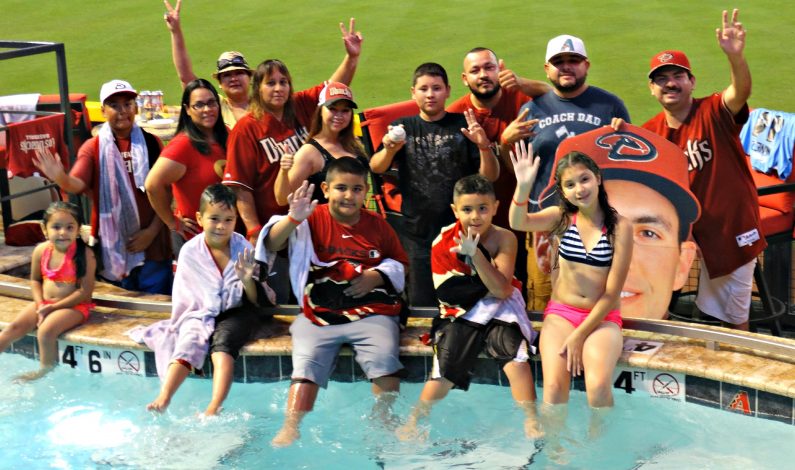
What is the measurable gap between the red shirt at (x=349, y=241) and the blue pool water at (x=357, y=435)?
2.54 feet

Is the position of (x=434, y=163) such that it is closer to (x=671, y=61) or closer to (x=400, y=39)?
(x=671, y=61)

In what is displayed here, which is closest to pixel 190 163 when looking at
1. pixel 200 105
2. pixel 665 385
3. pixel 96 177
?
pixel 200 105

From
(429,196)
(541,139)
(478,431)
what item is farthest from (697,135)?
(478,431)

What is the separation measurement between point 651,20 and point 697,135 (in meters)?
13.7

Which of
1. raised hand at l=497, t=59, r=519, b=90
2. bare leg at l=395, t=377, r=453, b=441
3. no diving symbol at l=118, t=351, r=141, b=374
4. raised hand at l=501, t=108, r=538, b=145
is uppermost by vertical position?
raised hand at l=497, t=59, r=519, b=90

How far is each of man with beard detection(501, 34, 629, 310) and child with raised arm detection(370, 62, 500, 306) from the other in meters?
0.28

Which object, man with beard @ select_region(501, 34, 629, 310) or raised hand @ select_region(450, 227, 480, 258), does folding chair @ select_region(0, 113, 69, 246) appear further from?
raised hand @ select_region(450, 227, 480, 258)

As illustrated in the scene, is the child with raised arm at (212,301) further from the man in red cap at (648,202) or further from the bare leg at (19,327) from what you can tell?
the man in red cap at (648,202)

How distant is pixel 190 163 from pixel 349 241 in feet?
4.06

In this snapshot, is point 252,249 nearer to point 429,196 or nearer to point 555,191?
point 429,196

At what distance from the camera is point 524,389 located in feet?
18.8

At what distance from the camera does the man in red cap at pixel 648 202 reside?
6090 mm

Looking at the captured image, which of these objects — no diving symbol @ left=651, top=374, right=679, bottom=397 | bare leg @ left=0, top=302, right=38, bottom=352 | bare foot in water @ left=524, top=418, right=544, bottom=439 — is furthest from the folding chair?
no diving symbol @ left=651, top=374, right=679, bottom=397

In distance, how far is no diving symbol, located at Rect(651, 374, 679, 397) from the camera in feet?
19.0
